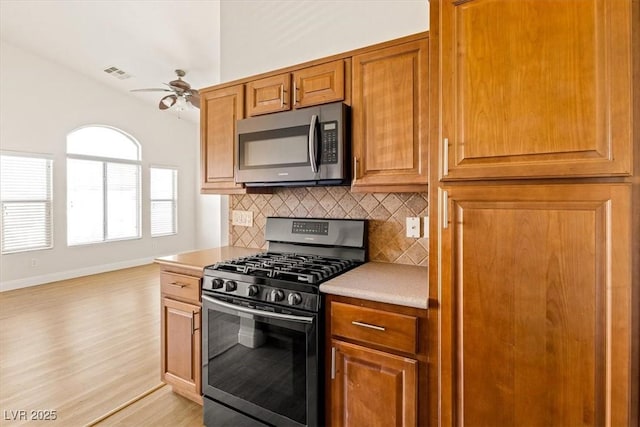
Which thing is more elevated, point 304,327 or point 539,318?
point 539,318

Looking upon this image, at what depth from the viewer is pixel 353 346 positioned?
1.44m

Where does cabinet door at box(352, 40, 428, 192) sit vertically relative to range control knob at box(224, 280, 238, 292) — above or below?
above

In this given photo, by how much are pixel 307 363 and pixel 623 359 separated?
3.79 feet

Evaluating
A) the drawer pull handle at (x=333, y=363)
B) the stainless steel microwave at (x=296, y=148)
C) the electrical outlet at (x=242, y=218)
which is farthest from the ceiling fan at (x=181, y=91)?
the drawer pull handle at (x=333, y=363)

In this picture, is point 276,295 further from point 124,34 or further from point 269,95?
point 124,34

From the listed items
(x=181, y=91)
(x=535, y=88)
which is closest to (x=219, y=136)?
(x=535, y=88)

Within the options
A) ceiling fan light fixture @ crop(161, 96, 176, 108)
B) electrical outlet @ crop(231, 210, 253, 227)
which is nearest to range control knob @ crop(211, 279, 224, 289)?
electrical outlet @ crop(231, 210, 253, 227)

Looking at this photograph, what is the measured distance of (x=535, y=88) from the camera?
1.08m

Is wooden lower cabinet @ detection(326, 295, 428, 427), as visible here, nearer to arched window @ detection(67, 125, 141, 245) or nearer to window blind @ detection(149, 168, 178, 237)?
arched window @ detection(67, 125, 141, 245)

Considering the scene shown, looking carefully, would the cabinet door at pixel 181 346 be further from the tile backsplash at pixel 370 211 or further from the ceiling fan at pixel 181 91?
the ceiling fan at pixel 181 91

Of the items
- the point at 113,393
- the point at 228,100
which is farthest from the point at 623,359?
the point at 113,393

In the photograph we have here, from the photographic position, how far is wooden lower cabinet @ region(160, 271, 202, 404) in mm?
1950

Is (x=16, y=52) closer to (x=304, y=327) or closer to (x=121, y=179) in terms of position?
(x=121, y=179)

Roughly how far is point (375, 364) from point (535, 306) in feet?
2.19
